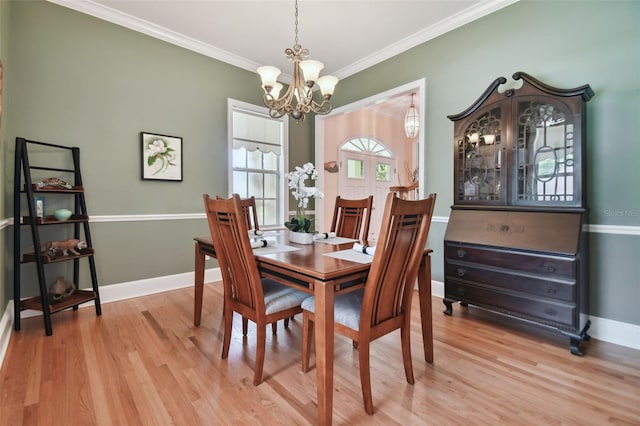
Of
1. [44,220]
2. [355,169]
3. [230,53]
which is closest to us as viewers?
[44,220]

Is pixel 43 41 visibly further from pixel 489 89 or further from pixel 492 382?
pixel 492 382

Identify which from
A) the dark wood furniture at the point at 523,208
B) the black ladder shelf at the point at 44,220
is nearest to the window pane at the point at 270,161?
the black ladder shelf at the point at 44,220

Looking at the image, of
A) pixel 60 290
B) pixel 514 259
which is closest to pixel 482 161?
pixel 514 259

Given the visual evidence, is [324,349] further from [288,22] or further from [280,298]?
[288,22]

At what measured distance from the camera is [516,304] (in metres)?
2.33

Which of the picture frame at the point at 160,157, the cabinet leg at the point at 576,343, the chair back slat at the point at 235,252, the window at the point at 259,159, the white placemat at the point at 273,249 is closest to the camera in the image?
the chair back slat at the point at 235,252

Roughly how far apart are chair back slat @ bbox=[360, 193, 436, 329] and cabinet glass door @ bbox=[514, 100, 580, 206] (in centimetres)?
134

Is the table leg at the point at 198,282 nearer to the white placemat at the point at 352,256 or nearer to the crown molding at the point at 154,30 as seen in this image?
the white placemat at the point at 352,256

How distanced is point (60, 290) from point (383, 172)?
5.51m

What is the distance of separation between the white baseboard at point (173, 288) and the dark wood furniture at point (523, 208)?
15 centimetres

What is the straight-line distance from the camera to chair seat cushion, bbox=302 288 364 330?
5.04ft

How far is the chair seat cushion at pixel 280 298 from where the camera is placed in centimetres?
176

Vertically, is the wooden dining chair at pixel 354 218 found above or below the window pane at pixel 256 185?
below

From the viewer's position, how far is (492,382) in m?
1.74
